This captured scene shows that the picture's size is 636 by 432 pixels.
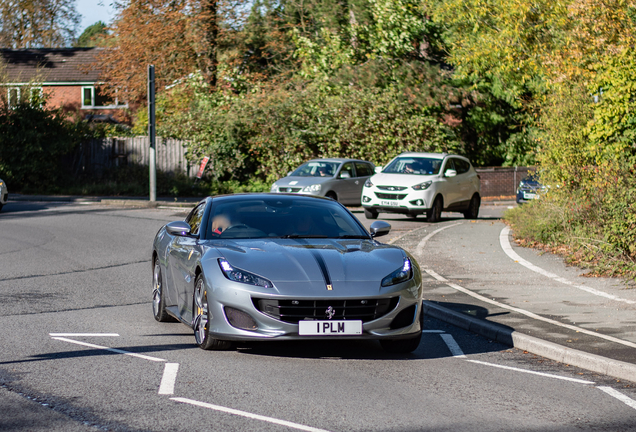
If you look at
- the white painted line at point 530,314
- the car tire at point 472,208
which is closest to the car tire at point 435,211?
the car tire at point 472,208

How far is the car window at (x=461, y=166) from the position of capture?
79.7 feet

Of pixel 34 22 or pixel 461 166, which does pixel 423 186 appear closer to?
pixel 461 166

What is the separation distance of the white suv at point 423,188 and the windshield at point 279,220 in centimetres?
1357

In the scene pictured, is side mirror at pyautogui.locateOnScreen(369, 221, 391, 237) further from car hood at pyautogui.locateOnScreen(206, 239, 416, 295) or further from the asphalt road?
the asphalt road

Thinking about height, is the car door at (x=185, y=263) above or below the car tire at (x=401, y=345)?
above

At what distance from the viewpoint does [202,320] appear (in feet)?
24.2

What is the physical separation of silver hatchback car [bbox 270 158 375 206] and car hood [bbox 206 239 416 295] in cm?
1795

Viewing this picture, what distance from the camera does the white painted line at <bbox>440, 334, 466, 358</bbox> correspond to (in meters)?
7.68

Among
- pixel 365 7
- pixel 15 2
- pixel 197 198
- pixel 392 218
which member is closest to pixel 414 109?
pixel 365 7

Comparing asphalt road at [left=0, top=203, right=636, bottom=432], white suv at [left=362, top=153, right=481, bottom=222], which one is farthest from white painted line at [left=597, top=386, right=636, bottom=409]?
white suv at [left=362, top=153, right=481, bottom=222]

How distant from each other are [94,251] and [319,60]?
24.2 meters

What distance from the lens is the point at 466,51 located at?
3081 cm

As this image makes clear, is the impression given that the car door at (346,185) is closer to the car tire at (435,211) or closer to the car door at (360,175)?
the car door at (360,175)

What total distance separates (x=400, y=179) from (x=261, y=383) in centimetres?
1667
